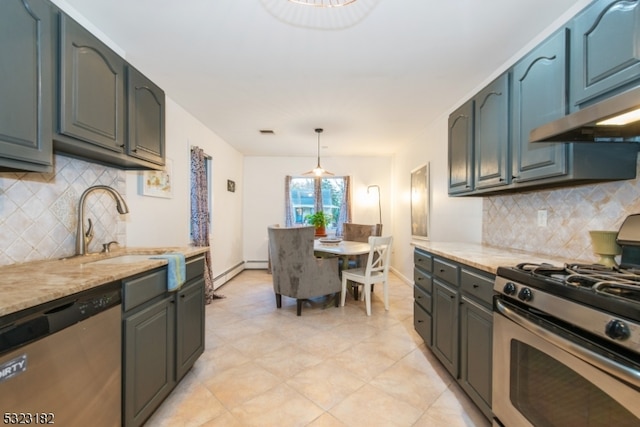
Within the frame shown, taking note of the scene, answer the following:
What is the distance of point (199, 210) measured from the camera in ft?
12.1

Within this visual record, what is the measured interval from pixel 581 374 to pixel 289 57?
8.12 feet

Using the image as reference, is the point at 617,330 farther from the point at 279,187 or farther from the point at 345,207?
the point at 279,187

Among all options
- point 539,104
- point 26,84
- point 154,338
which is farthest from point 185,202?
point 539,104

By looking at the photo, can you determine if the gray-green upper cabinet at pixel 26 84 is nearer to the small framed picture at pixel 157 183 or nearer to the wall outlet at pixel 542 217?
the small framed picture at pixel 157 183

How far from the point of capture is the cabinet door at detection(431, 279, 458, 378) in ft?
6.05

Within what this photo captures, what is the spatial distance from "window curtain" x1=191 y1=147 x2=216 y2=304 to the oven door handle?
10.8ft

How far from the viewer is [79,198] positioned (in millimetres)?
1854

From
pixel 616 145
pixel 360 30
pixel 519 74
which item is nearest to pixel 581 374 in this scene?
pixel 616 145

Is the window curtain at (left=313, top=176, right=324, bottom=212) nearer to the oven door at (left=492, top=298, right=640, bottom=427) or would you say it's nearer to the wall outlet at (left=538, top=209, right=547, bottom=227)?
the wall outlet at (left=538, top=209, right=547, bottom=227)

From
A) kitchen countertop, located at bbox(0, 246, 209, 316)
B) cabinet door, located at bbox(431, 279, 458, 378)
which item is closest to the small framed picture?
kitchen countertop, located at bbox(0, 246, 209, 316)

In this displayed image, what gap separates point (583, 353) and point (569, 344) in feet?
0.16

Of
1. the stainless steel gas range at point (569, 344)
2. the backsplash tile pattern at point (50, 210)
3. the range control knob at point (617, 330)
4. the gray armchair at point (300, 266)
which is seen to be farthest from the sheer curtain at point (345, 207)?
the range control knob at point (617, 330)

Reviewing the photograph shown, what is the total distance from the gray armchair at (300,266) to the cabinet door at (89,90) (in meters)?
1.86

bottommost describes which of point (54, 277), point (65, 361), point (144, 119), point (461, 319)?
point (461, 319)
